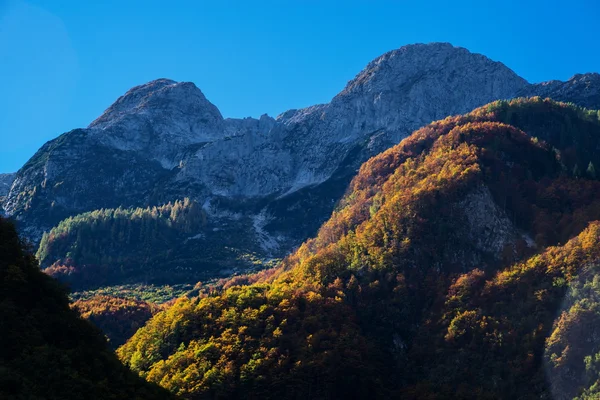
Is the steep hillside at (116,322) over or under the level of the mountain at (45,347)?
over

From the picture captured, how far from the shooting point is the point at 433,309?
139875 mm

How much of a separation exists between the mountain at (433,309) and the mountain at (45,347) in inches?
1465

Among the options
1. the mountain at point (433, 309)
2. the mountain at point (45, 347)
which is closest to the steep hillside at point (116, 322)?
the mountain at point (433, 309)

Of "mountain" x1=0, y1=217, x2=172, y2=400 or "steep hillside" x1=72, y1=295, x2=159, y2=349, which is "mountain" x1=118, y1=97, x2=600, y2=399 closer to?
"mountain" x1=0, y1=217, x2=172, y2=400

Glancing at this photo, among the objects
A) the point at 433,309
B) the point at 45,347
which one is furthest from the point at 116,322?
the point at 45,347

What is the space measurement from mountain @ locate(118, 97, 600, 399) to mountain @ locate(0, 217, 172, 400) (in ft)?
122

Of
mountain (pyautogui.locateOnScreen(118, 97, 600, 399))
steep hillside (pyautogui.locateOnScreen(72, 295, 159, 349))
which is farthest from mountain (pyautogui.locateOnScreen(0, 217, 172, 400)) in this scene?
steep hillside (pyautogui.locateOnScreen(72, 295, 159, 349))

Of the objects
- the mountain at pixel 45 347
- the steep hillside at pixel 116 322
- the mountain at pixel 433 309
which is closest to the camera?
the mountain at pixel 45 347

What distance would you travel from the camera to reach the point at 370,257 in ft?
535

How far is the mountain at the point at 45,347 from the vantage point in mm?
59469

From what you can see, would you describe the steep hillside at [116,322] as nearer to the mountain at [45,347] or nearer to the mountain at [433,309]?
the mountain at [433,309]

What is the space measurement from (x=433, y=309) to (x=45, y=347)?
104 m

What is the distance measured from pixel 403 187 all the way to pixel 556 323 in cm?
8697

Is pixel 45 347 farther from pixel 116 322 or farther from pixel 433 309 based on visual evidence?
pixel 116 322
